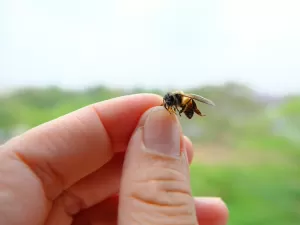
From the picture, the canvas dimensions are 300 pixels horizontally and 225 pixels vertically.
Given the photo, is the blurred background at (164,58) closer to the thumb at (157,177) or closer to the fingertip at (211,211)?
the fingertip at (211,211)

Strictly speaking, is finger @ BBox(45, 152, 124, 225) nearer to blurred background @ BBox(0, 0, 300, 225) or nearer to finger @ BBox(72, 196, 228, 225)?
finger @ BBox(72, 196, 228, 225)

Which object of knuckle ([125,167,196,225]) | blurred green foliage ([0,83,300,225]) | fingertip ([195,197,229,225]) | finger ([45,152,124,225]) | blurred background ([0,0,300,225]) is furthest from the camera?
blurred background ([0,0,300,225])

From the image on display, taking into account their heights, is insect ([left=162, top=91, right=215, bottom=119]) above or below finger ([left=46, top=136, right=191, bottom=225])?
above

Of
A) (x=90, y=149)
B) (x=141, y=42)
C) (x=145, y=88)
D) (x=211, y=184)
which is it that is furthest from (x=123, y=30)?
(x=90, y=149)

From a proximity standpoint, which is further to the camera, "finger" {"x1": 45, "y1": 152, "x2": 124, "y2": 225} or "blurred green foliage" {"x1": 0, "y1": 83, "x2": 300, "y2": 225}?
"blurred green foliage" {"x1": 0, "y1": 83, "x2": 300, "y2": 225}

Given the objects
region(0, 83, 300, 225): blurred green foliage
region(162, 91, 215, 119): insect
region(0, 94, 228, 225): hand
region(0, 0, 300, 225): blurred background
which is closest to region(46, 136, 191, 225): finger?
region(0, 94, 228, 225): hand

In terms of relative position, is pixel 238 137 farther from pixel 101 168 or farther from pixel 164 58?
pixel 101 168

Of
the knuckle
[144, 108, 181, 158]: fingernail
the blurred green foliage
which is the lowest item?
the blurred green foliage
